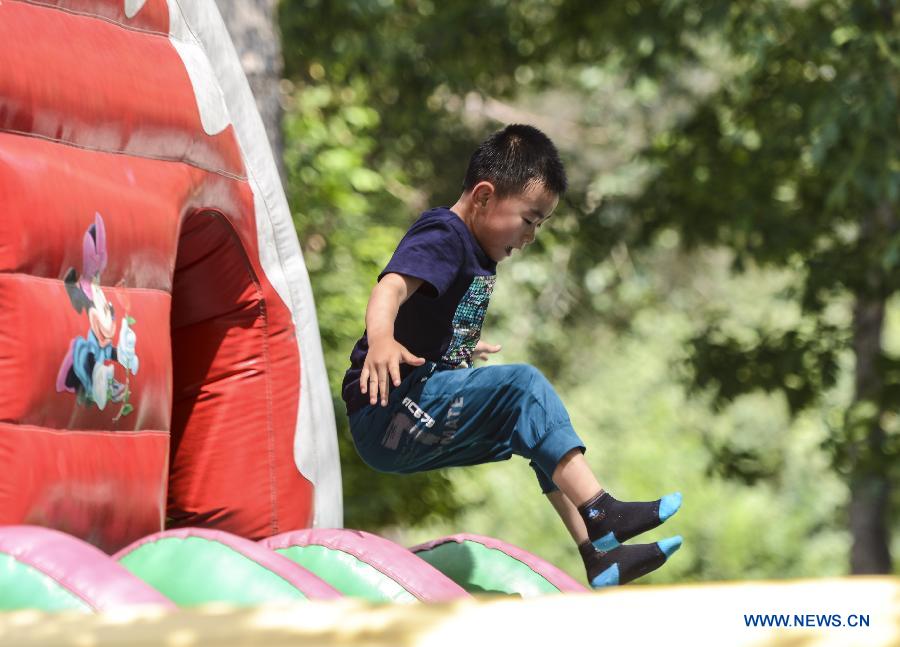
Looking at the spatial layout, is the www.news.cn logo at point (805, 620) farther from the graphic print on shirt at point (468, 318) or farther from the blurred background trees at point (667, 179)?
the blurred background trees at point (667, 179)

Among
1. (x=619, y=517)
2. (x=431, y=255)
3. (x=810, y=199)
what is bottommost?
(x=619, y=517)

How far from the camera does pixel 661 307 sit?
1853 cm

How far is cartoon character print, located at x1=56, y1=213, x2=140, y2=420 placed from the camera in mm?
3189

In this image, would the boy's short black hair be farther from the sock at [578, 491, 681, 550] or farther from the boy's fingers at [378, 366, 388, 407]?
the sock at [578, 491, 681, 550]

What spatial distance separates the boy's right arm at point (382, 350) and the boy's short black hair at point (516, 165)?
1.77 feet

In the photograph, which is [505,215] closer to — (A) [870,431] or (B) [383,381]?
(B) [383,381]

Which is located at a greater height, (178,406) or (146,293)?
(146,293)

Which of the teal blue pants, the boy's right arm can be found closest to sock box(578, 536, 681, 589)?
the teal blue pants

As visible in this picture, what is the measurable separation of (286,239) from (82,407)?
133cm

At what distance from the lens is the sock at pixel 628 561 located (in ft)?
10.8

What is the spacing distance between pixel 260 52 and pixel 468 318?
330cm

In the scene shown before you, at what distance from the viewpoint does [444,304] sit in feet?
12.0

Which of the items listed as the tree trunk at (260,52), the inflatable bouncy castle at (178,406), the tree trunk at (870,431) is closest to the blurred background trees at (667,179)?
the tree trunk at (870,431)

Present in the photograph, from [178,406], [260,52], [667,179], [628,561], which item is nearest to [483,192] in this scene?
[628,561]
